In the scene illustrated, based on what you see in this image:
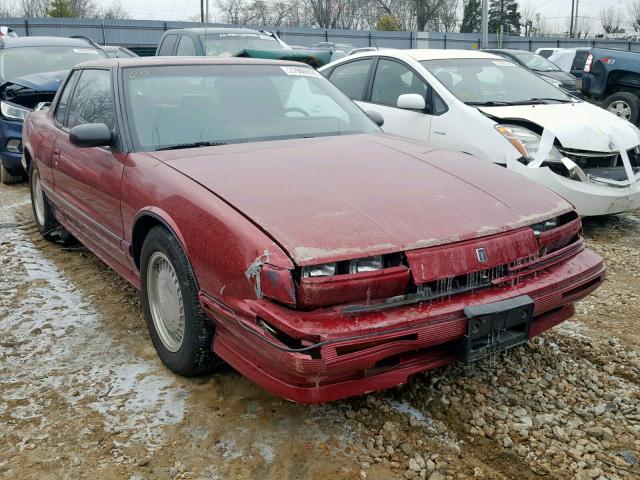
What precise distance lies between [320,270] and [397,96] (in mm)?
4417

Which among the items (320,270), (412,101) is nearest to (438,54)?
(412,101)

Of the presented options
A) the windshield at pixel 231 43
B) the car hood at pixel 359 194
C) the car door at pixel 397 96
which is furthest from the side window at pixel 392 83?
the windshield at pixel 231 43

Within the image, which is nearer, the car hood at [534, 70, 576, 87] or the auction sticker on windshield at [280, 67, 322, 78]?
the auction sticker on windshield at [280, 67, 322, 78]

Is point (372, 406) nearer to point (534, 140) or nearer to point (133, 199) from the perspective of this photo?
point (133, 199)

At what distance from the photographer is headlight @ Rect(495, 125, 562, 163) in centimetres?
523

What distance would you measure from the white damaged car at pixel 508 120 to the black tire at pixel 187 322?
10.7 feet

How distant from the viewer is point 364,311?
7.84 ft

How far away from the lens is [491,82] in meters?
6.24

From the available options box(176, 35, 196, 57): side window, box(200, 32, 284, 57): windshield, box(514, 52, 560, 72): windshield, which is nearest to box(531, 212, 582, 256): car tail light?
box(200, 32, 284, 57): windshield

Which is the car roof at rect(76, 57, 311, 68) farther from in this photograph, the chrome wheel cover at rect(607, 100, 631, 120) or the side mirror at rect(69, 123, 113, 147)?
the chrome wheel cover at rect(607, 100, 631, 120)

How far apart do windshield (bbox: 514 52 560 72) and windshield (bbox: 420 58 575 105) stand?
6.75 meters

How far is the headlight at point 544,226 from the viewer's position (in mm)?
2923

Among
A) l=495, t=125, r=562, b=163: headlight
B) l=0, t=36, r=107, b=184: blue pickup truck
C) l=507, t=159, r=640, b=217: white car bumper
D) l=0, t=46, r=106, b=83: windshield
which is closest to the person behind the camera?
l=507, t=159, r=640, b=217: white car bumper

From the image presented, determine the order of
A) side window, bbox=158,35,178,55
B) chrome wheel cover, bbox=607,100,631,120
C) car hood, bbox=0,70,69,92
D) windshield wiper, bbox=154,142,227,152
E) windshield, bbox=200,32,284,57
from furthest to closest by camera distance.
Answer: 1. chrome wheel cover, bbox=607,100,631,120
2. side window, bbox=158,35,178,55
3. windshield, bbox=200,32,284,57
4. car hood, bbox=0,70,69,92
5. windshield wiper, bbox=154,142,227,152
